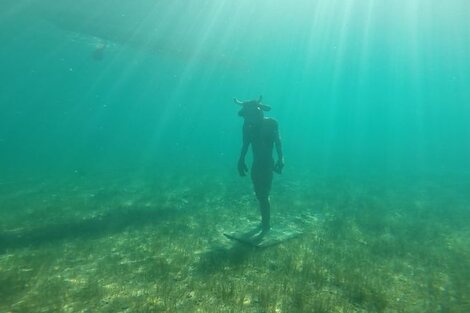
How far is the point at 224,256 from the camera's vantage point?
874 cm

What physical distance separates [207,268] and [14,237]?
7002mm

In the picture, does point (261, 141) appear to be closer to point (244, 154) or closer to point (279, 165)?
point (244, 154)

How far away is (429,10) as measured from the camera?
1698 inches

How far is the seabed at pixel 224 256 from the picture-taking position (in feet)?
21.4

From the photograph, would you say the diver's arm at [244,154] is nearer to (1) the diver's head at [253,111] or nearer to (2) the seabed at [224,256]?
(1) the diver's head at [253,111]

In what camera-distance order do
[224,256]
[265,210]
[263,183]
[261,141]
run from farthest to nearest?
[265,210] → [263,183] → [261,141] → [224,256]

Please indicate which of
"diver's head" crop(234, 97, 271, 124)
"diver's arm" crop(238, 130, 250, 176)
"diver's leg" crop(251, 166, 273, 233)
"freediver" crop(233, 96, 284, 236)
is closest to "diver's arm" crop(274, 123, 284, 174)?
"freediver" crop(233, 96, 284, 236)

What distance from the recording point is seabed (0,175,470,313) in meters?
6.52

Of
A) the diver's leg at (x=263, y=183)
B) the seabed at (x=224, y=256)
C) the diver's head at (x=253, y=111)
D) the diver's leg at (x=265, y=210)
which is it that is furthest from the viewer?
the diver's leg at (x=265, y=210)

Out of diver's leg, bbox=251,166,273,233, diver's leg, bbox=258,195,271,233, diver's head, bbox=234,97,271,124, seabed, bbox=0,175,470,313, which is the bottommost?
seabed, bbox=0,175,470,313

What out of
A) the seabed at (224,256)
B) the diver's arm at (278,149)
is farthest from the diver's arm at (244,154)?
the seabed at (224,256)

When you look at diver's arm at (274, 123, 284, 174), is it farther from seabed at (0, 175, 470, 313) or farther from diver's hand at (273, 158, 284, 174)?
seabed at (0, 175, 470, 313)

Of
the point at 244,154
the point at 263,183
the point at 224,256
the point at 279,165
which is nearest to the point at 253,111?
the point at 244,154

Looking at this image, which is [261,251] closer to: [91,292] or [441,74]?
[91,292]
